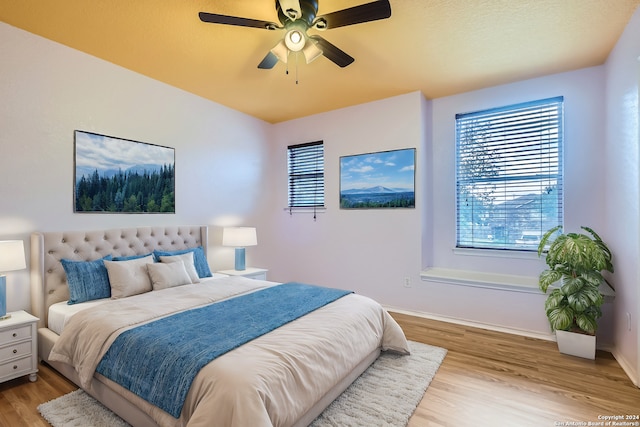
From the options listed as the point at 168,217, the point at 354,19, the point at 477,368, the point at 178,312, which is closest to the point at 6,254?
the point at 178,312

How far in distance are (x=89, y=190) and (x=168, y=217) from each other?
2.80ft

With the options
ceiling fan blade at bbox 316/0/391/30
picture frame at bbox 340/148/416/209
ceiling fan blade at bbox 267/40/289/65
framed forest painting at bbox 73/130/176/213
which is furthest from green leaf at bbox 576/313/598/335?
framed forest painting at bbox 73/130/176/213

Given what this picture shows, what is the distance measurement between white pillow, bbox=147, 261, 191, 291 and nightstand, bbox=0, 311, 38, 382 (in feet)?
2.81

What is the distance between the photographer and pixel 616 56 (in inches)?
107

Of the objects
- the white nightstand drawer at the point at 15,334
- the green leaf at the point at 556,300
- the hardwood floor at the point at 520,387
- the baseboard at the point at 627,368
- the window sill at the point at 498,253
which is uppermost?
the window sill at the point at 498,253

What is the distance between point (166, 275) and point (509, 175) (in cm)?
394

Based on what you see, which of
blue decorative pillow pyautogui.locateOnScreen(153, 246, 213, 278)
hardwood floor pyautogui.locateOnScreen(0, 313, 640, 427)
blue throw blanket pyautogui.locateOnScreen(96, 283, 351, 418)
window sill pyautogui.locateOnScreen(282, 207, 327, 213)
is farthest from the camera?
window sill pyautogui.locateOnScreen(282, 207, 327, 213)

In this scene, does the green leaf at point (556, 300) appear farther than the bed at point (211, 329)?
Yes

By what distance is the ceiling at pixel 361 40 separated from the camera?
2254 millimetres

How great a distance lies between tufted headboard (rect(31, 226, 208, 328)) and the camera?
101 inches

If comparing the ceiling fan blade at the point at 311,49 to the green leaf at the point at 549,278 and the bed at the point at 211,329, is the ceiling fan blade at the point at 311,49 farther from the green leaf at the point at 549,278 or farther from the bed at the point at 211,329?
the green leaf at the point at 549,278

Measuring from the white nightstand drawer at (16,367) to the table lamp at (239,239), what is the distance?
207 cm

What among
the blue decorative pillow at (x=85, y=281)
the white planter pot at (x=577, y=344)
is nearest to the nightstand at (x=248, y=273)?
the blue decorative pillow at (x=85, y=281)

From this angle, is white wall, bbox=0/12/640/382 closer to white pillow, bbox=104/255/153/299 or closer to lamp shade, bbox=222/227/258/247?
lamp shade, bbox=222/227/258/247
